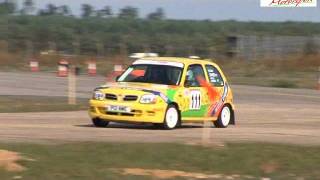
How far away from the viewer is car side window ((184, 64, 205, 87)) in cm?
1792

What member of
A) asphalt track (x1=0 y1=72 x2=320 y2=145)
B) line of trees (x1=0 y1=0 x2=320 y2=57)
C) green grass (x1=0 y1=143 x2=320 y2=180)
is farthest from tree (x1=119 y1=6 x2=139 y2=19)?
green grass (x1=0 y1=143 x2=320 y2=180)

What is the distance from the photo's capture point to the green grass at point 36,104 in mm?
23812

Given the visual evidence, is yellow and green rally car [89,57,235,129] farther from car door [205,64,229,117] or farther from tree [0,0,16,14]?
tree [0,0,16,14]

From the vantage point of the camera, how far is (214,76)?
19.0 m

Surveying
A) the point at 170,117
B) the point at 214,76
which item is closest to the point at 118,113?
the point at 170,117

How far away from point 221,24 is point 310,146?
4951 inches

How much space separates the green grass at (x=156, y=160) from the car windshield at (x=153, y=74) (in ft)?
15.0

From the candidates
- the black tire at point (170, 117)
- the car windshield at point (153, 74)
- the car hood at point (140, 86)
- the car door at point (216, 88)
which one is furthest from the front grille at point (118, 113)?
the car door at point (216, 88)

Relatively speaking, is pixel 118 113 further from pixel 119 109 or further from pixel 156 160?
pixel 156 160

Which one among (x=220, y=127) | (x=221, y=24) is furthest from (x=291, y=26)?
(x=220, y=127)

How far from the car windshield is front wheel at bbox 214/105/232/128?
1745mm

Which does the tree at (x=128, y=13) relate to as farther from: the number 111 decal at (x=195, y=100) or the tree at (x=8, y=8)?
the number 111 decal at (x=195, y=100)

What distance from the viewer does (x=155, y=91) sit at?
16797 millimetres

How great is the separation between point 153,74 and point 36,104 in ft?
29.8
